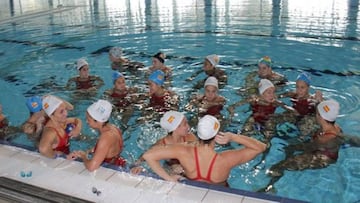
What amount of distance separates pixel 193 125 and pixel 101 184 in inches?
95.5

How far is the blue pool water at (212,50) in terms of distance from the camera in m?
4.71

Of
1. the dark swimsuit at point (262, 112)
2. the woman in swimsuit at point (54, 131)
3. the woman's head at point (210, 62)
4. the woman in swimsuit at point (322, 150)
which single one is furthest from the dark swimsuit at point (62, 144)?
the woman's head at point (210, 62)

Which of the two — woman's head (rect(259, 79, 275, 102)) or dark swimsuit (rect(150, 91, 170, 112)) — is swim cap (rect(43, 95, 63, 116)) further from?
woman's head (rect(259, 79, 275, 102))

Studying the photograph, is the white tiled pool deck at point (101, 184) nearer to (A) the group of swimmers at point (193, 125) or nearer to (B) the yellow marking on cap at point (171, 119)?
(A) the group of swimmers at point (193, 125)

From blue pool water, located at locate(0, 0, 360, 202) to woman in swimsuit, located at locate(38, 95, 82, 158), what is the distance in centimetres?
82

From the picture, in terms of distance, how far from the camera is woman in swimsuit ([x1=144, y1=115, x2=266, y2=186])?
3486mm

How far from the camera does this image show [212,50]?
10.7m

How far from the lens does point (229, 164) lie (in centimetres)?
359

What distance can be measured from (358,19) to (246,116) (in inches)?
386

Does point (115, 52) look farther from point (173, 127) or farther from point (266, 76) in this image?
point (173, 127)

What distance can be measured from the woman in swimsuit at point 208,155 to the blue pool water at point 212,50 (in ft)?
2.94

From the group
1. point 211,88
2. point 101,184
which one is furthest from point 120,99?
point 101,184

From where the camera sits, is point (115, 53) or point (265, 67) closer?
point (265, 67)

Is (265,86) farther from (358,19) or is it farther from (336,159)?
(358,19)
